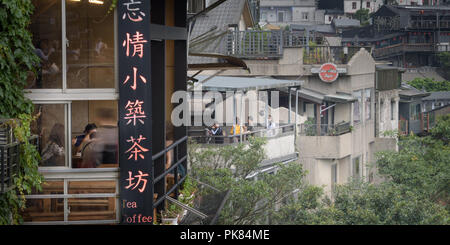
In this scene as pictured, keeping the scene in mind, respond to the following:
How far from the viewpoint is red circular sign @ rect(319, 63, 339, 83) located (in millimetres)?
35719

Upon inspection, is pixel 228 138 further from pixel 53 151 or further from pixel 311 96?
pixel 53 151

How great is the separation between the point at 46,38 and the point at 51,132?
921 millimetres

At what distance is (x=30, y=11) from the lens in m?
7.97

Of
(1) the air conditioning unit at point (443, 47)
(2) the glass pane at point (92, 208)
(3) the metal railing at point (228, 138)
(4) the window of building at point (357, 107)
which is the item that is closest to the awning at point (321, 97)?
(4) the window of building at point (357, 107)

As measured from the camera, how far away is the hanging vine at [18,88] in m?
7.59

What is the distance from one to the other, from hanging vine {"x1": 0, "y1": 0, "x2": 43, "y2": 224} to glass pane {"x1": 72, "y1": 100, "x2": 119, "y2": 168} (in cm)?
45

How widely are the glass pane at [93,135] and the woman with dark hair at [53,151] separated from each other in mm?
126

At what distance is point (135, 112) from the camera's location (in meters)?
7.74

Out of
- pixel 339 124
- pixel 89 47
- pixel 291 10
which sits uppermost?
pixel 291 10

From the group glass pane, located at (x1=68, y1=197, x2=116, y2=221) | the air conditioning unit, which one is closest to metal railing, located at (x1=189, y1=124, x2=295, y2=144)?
glass pane, located at (x1=68, y1=197, x2=116, y2=221)

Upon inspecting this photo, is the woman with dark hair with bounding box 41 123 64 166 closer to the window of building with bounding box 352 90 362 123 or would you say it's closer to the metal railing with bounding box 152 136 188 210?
the metal railing with bounding box 152 136 188 210

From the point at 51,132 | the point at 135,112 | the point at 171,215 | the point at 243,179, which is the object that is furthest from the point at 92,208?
the point at 243,179
